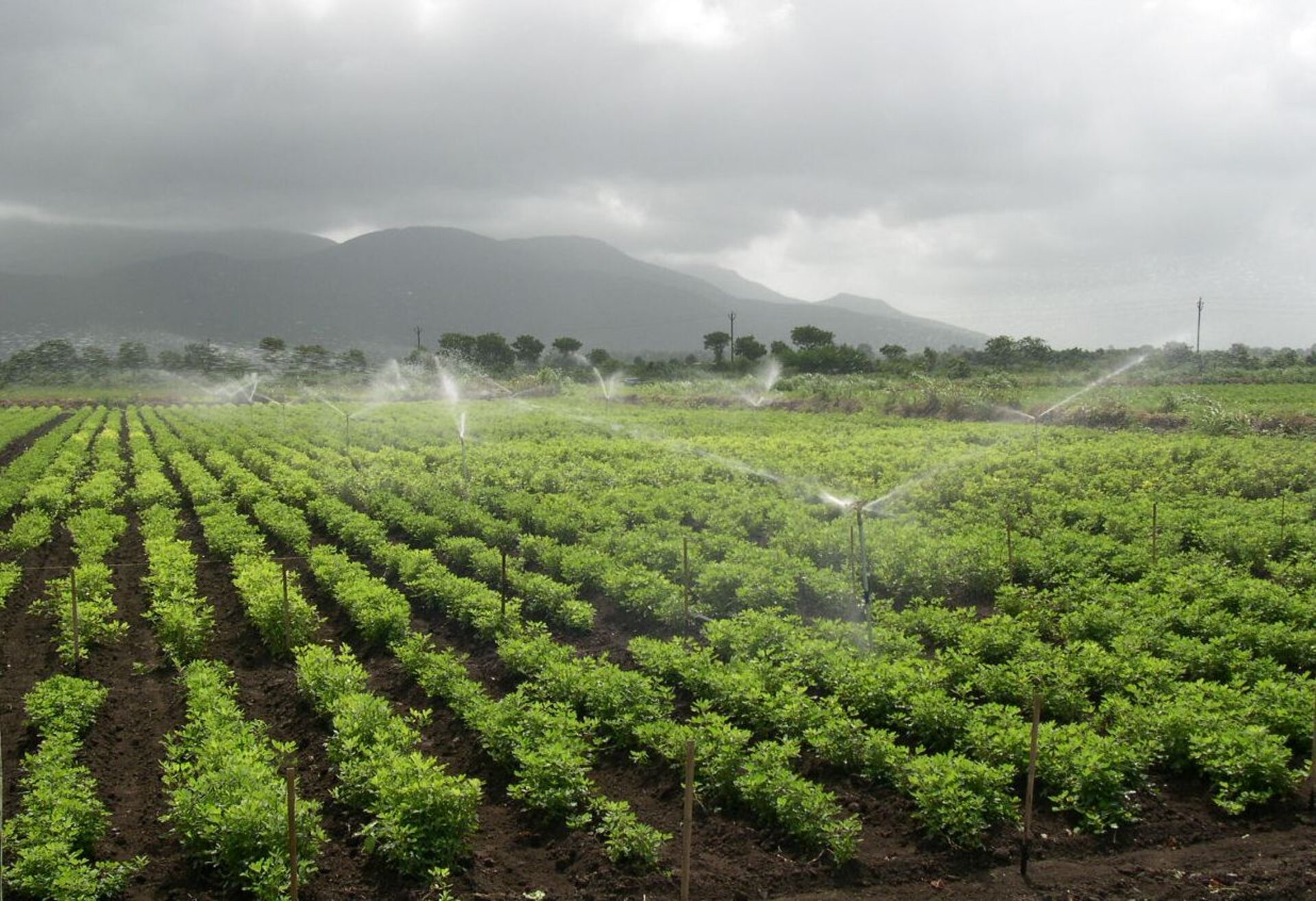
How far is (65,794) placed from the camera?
22.7 feet

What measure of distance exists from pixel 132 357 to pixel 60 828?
112717 mm

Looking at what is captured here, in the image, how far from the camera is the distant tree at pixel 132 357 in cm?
9967

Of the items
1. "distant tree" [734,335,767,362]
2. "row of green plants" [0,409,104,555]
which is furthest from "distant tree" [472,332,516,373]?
"row of green plants" [0,409,104,555]

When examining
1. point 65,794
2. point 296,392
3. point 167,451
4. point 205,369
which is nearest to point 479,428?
point 167,451

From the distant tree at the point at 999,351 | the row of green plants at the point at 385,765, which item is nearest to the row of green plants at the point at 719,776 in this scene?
the row of green plants at the point at 385,765

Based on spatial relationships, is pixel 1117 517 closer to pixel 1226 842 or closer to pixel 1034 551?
pixel 1034 551

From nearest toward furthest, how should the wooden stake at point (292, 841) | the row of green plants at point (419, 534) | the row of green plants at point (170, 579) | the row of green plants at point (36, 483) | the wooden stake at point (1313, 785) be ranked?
the wooden stake at point (292, 841)
the wooden stake at point (1313, 785)
the row of green plants at point (170, 579)
the row of green plants at point (419, 534)
the row of green plants at point (36, 483)

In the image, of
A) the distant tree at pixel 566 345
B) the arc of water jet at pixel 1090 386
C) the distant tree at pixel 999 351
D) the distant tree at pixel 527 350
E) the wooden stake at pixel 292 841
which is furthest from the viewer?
the distant tree at pixel 527 350

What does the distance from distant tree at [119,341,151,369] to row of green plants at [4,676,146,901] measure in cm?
10634

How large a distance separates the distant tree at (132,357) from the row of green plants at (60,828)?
106m

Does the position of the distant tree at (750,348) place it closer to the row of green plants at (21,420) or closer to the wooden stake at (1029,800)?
the row of green plants at (21,420)

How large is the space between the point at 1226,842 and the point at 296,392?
80502 millimetres

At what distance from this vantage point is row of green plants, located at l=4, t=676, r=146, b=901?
5.96 metres

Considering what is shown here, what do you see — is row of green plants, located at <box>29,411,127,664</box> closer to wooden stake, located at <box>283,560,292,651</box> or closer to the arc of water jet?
wooden stake, located at <box>283,560,292,651</box>
